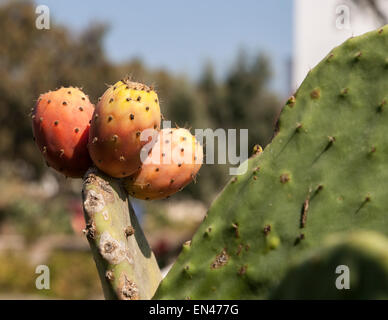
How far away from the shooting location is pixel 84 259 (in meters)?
12.1

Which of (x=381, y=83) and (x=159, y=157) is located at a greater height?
(x=381, y=83)

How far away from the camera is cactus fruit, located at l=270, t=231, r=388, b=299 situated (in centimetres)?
76

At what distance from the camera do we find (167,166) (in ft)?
6.00

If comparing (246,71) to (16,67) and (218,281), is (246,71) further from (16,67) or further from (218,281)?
(218,281)

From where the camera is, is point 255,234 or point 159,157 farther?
point 159,157

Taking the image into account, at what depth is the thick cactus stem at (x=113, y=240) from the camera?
1573 mm

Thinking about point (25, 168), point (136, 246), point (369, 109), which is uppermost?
point (369, 109)

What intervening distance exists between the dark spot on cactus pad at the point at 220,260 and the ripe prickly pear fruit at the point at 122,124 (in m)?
0.37

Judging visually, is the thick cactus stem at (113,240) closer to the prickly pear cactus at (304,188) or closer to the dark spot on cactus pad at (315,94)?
the prickly pear cactus at (304,188)

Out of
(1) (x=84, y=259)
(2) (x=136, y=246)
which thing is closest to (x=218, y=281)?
(2) (x=136, y=246)

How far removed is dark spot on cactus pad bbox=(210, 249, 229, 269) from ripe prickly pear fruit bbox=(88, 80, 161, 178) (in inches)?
14.5

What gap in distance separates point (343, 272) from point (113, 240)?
2.76ft

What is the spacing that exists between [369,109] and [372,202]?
25 cm
